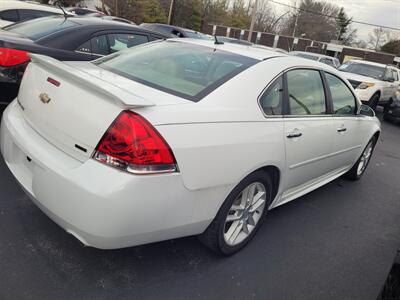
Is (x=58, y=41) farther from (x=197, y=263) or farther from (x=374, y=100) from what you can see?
(x=374, y=100)

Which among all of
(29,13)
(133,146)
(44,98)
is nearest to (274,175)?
(133,146)

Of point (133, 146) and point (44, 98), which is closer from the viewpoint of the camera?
point (133, 146)

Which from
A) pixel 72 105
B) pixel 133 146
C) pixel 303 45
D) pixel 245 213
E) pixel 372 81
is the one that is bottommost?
pixel 245 213

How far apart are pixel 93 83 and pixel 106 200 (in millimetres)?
742

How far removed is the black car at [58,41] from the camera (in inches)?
158

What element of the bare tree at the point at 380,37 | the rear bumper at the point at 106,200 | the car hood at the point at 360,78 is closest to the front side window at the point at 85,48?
the rear bumper at the point at 106,200

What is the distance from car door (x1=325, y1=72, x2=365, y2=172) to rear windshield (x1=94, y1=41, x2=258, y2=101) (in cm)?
134

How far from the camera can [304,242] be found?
3525 millimetres

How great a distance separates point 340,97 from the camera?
13.6 feet

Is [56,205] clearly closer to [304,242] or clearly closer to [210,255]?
[210,255]

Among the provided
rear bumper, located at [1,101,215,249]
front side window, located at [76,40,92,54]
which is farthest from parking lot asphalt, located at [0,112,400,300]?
front side window, located at [76,40,92,54]

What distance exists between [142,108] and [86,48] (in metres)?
3.06

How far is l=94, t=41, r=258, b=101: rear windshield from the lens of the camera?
2.70 meters

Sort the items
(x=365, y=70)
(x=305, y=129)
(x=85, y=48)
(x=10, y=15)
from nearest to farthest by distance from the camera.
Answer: (x=305, y=129)
(x=85, y=48)
(x=10, y=15)
(x=365, y=70)
